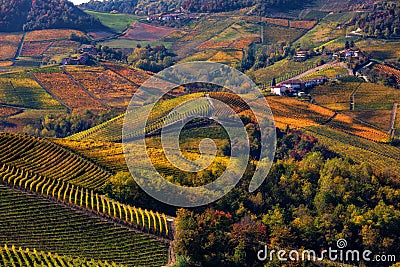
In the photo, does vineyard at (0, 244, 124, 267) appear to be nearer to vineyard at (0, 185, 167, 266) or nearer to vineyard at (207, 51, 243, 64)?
vineyard at (0, 185, 167, 266)

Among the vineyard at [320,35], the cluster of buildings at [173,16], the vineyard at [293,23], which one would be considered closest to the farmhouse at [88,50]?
the cluster of buildings at [173,16]

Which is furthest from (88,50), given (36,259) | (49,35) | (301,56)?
(36,259)

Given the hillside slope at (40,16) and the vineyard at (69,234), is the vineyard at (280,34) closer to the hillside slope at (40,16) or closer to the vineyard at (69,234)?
the hillside slope at (40,16)

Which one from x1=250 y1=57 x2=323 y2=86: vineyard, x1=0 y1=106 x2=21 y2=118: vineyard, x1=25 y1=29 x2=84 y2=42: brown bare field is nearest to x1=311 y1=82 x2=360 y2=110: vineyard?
x1=250 y1=57 x2=323 y2=86: vineyard

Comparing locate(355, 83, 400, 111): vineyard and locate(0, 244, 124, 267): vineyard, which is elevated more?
locate(0, 244, 124, 267): vineyard

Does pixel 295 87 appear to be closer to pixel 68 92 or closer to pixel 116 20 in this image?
pixel 68 92
